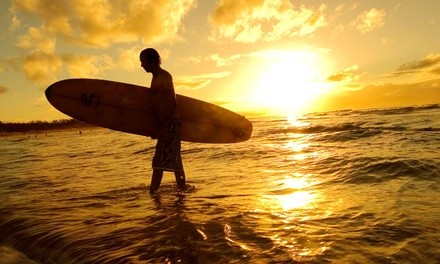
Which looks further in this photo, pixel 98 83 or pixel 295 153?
pixel 295 153

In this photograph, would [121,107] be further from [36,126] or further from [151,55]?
[36,126]

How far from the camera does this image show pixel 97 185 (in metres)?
7.00

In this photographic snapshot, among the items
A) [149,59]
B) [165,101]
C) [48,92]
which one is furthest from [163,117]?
[48,92]

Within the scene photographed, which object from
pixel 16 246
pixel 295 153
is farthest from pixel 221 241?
pixel 295 153

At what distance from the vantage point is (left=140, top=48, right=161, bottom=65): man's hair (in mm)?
5520

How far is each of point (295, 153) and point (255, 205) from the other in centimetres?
648

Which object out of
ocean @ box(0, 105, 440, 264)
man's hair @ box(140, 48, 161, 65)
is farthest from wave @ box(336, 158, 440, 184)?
man's hair @ box(140, 48, 161, 65)

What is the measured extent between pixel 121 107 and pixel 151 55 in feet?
5.78

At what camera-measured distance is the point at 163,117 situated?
224 inches

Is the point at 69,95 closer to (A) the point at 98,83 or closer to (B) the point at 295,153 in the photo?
(A) the point at 98,83

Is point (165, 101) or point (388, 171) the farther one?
point (388, 171)

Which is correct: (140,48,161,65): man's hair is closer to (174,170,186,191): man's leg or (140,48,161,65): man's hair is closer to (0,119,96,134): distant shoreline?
(174,170,186,191): man's leg

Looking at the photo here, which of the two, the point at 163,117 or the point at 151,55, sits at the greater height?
the point at 151,55

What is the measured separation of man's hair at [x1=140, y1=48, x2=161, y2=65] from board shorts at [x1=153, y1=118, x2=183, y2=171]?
955 millimetres
